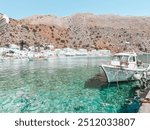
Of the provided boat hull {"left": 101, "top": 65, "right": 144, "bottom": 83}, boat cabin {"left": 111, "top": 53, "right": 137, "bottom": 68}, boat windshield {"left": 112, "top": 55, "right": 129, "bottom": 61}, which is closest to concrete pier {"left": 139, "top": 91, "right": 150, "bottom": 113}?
boat hull {"left": 101, "top": 65, "right": 144, "bottom": 83}

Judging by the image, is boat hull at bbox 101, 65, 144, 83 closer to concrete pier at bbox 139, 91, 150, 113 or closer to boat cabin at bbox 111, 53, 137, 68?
boat cabin at bbox 111, 53, 137, 68

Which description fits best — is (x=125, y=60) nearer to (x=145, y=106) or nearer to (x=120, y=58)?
(x=120, y=58)

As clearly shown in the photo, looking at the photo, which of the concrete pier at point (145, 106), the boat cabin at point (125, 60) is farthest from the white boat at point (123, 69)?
the concrete pier at point (145, 106)

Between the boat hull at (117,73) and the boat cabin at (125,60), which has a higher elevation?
the boat cabin at (125,60)

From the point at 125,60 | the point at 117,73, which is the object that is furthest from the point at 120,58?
the point at 117,73

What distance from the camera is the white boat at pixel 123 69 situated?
31750mm

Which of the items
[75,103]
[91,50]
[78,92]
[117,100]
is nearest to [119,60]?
[78,92]

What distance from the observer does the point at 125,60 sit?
108 ft

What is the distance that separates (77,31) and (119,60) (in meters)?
157

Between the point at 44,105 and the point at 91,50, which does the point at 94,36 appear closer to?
the point at 91,50

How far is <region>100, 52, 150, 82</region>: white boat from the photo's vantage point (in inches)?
1250

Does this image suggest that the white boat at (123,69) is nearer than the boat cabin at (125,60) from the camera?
Yes

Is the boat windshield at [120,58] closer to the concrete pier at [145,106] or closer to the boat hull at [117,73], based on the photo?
the boat hull at [117,73]

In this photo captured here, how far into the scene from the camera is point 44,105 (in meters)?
22.3
